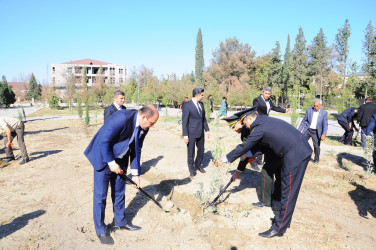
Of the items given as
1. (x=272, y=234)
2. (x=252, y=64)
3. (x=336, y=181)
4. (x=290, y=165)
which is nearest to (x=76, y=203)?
(x=272, y=234)

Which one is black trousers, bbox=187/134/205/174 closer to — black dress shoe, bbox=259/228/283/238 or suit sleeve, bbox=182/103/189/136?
suit sleeve, bbox=182/103/189/136

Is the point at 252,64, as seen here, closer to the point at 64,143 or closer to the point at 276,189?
the point at 64,143

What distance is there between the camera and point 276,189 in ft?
13.5

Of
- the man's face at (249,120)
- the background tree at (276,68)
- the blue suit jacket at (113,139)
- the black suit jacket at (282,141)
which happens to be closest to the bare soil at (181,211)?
the man's face at (249,120)

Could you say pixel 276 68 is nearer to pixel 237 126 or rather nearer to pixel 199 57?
pixel 199 57

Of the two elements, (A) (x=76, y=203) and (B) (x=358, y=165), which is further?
(B) (x=358, y=165)

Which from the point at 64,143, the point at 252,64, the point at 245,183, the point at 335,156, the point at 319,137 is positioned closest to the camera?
the point at 245,183

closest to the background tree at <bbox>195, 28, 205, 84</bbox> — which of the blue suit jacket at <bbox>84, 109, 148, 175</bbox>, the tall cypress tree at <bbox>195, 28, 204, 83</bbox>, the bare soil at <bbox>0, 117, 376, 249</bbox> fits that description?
the tall cypress tree at <bbox>195, 28, 204, 83</bbox>

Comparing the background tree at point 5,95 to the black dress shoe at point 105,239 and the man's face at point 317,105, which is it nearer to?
the black dress shoe at point 105,239

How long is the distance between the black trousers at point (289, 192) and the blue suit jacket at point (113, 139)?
2121 mm

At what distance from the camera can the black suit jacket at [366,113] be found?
26.4 ft

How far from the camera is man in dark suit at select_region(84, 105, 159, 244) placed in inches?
117

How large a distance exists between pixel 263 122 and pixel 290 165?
66 cm

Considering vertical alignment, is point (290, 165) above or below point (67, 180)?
above
